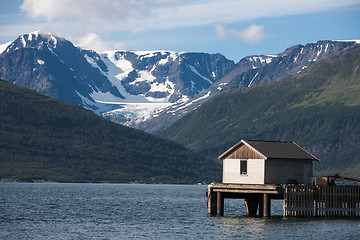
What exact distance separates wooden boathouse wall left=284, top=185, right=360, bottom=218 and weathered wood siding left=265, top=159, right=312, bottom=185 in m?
2.68

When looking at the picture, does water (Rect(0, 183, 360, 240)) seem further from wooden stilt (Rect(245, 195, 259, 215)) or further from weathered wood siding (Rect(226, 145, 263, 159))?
weathered wood siding (Rect(226, 145, 263, 159))

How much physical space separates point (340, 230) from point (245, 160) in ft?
54.2

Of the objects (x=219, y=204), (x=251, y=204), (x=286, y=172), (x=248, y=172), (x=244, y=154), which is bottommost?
(x=251, y=204)

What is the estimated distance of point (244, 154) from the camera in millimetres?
93500

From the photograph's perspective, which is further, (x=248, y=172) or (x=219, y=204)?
Result: (x=219, y=204)

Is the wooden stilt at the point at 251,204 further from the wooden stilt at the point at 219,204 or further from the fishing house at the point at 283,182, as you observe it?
the fishing house at the point at 283,182

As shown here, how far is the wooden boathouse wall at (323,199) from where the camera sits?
89.7 metres

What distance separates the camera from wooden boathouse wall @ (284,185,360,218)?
89688mm

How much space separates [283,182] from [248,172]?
4909 millimetres

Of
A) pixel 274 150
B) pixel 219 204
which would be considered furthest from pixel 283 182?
pixel 219 204

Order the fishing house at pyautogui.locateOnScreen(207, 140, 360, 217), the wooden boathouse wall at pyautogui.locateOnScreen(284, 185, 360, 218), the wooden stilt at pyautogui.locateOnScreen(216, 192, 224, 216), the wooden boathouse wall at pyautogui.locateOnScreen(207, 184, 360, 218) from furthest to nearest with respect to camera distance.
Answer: the wooden stilt at pyautogui.locateOnScreen(216, 192, 224, 216)
the fishing house at pyautogui.locateOnScreen(207, 140, 360, 217)
the wooden boathouse wall at pyautogui.locateOnScreen(284, 185, 360, 218)
the wooden boathouse wall at pyautogui.locateOnScreen(207, 184, 360, 218)

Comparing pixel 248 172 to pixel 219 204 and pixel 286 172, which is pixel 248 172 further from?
pixel 219 204

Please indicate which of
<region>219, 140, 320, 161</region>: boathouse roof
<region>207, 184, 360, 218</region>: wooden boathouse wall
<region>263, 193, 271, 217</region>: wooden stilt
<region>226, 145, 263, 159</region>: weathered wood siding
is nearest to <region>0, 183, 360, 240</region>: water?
<region>263, 193, 271, 217</region>: wooden stilt

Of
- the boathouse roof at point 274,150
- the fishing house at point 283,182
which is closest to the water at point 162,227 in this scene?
the fishing house at point 283,182
